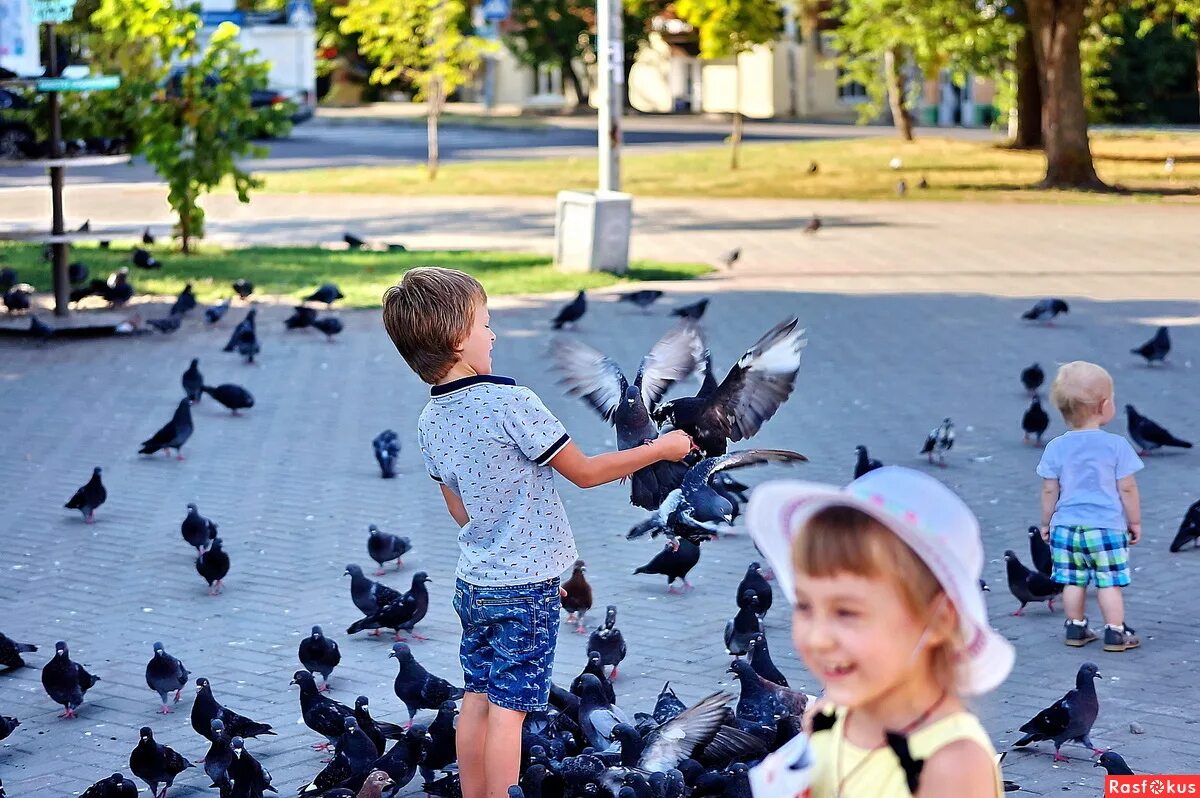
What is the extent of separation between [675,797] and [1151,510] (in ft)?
17.6

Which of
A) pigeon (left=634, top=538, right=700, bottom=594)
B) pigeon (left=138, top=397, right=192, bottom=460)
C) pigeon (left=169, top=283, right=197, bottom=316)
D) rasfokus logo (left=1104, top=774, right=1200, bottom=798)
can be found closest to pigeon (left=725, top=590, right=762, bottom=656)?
pigeon (left=634, top=538, right=700, bottom=594)

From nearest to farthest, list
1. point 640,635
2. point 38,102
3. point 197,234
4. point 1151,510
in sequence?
point 640,635
point 1151,510
point 38,102
point 197,234

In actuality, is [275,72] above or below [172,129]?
above

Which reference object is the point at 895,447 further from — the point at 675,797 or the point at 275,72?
the point at 275,72

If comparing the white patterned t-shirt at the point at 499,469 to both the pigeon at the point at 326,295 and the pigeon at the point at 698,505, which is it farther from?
the pigeon at the point at 326,295

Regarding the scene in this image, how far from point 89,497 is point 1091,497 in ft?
18.7

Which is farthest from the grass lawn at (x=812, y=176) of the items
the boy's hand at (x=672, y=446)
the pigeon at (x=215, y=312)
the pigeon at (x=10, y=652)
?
the boy's hand at (x=672, y=446)

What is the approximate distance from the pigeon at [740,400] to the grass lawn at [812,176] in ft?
76.8

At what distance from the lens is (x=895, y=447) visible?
1072cm

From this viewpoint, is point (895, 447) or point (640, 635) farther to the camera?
point (895, 447)

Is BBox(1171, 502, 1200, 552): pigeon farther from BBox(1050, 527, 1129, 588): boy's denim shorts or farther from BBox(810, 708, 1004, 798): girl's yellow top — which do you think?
BBox(810, 708, 1004, 798): girl's yellow top

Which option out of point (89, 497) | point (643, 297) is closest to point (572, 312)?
point (643, 297)

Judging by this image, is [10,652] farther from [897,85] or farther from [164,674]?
[897,85]

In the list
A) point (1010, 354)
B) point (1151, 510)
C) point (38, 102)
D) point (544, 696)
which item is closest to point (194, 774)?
point (544, 696)
